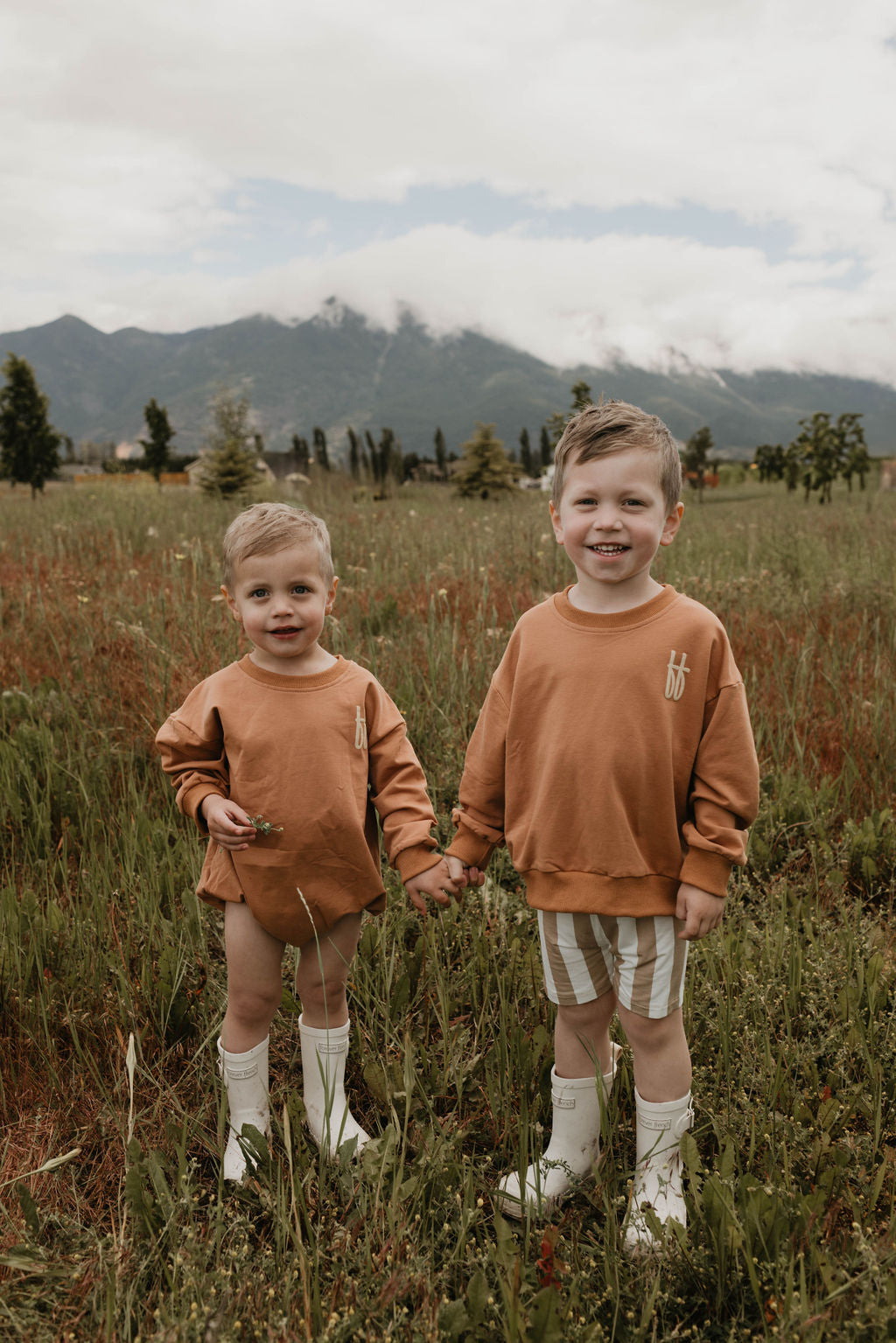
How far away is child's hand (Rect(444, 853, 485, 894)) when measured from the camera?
1930 mm

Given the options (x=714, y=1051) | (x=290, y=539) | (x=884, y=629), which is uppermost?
(x=290, y=539)

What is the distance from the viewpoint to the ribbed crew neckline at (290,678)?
76.1 inches

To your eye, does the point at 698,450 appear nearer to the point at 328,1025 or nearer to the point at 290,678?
the point at 290,678

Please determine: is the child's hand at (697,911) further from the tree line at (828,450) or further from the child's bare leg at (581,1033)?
the tree line at (828,450)

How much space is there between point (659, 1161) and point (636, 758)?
0.97 metres

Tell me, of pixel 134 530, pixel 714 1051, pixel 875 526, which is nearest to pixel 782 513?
pixel 875 526

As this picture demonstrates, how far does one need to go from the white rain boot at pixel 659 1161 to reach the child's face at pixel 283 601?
4.31 feet

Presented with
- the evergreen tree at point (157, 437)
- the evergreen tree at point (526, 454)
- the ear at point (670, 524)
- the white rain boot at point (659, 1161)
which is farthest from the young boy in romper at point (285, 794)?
A: the evergreen tree at point (526, 454)

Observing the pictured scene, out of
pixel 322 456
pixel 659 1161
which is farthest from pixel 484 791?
pixel 322 456

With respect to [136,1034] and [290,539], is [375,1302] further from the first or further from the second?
[290,539]

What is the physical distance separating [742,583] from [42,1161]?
5.25 m

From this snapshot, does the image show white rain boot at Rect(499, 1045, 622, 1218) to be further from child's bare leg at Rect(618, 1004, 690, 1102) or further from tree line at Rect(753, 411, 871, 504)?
tree line at Rect(753, 411, 871, 504)

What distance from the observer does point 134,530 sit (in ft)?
25.3

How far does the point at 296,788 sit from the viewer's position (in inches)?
74.2
